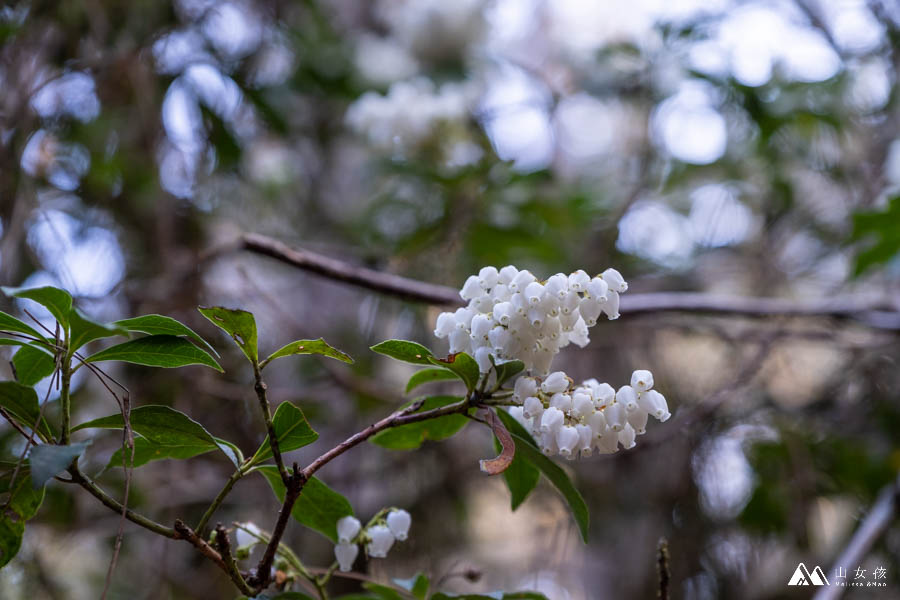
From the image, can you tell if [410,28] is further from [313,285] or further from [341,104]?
[313,285]

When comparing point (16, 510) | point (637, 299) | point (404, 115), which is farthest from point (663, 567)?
point (404, 115)

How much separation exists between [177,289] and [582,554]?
1413 mm

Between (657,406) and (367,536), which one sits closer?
(657,406)

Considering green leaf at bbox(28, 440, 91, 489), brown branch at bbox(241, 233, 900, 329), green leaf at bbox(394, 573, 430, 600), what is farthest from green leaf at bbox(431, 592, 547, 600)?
brown branch at bbox(241, 233, 900, 329)

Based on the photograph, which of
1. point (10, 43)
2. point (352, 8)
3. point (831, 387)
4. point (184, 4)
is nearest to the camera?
point (10, 43)

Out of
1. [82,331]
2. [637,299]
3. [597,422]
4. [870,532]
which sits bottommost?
[870,532]

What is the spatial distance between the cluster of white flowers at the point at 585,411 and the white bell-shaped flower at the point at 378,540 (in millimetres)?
219

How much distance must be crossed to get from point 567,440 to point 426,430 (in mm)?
195

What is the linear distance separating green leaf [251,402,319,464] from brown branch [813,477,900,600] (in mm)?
1063

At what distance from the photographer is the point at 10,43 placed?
154cm

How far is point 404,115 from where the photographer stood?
1911 mm

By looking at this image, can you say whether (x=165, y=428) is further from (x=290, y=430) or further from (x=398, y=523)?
(x=398, y=523)

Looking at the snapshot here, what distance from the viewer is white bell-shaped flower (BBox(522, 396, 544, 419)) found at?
24.7 inches

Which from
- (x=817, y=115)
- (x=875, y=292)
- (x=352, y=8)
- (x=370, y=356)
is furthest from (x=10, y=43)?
(x=875, y=292)
